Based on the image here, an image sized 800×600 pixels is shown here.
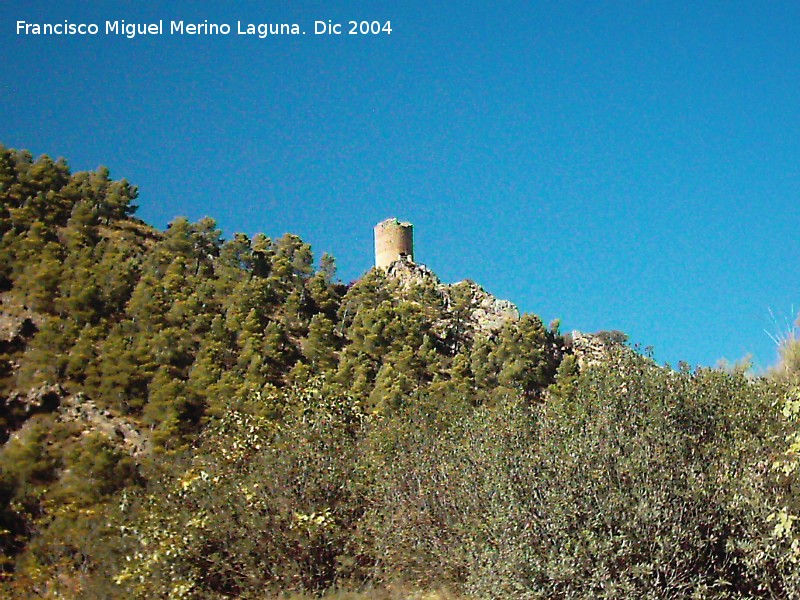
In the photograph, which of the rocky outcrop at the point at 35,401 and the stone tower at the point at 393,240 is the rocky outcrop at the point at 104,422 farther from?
the stone tower at the point at 393,240

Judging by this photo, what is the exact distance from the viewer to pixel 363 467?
92.6 feet

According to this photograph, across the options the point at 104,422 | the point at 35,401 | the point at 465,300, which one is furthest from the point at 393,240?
the point at 35,401

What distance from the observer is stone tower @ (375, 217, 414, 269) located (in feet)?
308

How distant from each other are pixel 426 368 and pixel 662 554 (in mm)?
46531

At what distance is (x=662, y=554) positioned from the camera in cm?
1783

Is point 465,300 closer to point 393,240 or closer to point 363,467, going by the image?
point 393,240

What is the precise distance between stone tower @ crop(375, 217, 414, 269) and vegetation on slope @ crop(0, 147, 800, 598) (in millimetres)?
26474

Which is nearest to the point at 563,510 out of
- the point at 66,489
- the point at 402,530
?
the point at 402,530

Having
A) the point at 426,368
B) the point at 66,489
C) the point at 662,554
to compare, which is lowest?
the point at 662,554

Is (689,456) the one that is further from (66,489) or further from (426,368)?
(426,368)

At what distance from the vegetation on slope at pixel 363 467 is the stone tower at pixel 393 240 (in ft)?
86.9

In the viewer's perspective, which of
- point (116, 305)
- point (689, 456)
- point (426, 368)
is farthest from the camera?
point (116, 305)

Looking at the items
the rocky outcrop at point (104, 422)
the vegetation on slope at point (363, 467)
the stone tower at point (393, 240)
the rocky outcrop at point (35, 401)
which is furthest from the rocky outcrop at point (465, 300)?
the rocky outcrop at point (35, 401)

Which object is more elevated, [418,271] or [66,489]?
[418,271]
